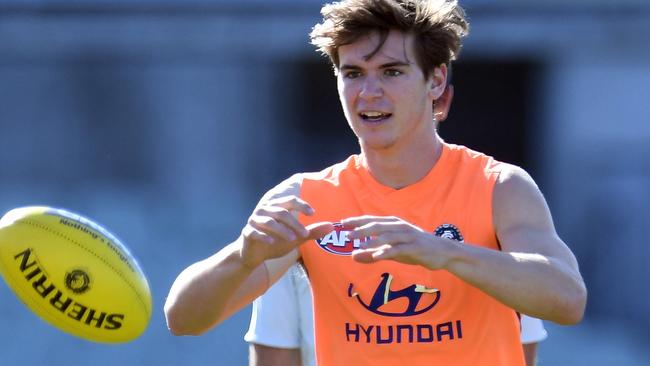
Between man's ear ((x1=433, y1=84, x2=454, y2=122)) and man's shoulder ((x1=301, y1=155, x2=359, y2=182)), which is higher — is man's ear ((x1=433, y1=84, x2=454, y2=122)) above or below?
above

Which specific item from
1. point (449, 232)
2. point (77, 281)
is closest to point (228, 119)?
point (77, 281)

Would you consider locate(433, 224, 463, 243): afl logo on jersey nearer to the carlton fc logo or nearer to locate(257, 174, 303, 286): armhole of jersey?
the carlton fc logo

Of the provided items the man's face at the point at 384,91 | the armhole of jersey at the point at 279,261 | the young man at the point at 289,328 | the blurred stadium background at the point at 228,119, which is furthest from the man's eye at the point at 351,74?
the blurred stadium background at the point at 228,119

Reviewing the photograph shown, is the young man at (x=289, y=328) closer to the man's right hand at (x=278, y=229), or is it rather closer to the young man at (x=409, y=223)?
the young man at (x=409, y=223)

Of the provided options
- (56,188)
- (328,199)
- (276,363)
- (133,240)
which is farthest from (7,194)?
(328,199)

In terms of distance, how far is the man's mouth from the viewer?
11.5 ft

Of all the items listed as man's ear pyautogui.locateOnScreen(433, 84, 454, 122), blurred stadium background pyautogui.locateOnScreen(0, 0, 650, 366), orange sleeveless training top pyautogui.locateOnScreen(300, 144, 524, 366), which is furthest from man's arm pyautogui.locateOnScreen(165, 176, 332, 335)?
Answer: blurred stadium background pyautogui.locateOnScreen(0, 0, 650, 366)

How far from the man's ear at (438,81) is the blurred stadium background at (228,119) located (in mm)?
4010

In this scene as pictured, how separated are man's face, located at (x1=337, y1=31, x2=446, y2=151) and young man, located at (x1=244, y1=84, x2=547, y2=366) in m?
0.80

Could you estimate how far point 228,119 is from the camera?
8016mm

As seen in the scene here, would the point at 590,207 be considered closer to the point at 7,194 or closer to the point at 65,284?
the point at 7,194

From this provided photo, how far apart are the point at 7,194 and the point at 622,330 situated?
3465 mm

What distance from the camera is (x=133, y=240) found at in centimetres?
769

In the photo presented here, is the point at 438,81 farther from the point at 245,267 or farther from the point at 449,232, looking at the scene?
the point at 245,267
